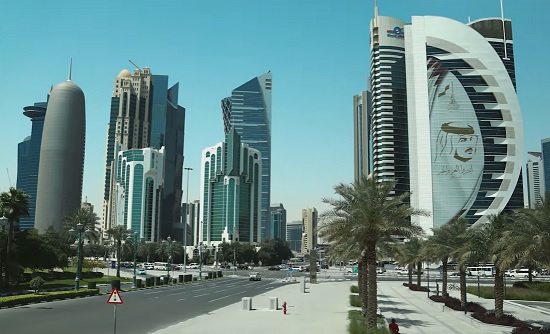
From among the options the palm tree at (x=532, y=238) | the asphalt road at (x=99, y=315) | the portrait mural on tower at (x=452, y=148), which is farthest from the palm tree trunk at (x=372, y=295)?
the portrait mural on tower at (x=452, y=148)

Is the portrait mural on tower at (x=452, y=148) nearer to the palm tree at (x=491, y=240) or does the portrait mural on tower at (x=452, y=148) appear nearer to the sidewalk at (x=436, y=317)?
the sidewalk at (x=436, y=317)

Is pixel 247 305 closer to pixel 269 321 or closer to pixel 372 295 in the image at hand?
pixel 269 321

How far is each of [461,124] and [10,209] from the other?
159 meters

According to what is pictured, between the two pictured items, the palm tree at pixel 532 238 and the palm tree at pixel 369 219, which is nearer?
the palm tree at pixel 532 238

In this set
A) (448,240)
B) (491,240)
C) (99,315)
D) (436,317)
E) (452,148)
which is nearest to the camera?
(99,315)

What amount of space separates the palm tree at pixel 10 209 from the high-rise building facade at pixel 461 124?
14134cm

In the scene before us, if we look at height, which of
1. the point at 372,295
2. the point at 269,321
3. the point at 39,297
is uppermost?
the point at 372,295

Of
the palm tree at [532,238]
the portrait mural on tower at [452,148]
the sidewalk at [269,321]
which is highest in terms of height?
the portrait mural on tower at [452,148]

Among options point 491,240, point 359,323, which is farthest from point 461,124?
point 359,323

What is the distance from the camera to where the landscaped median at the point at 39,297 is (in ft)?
118

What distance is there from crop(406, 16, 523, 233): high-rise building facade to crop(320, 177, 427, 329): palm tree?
5865 inches

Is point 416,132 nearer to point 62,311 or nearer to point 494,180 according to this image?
point 494,180

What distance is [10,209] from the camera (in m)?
50.3

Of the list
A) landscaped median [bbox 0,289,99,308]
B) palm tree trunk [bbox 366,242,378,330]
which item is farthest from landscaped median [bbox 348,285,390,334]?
landscaped median [bbox 0,289,99,308]
